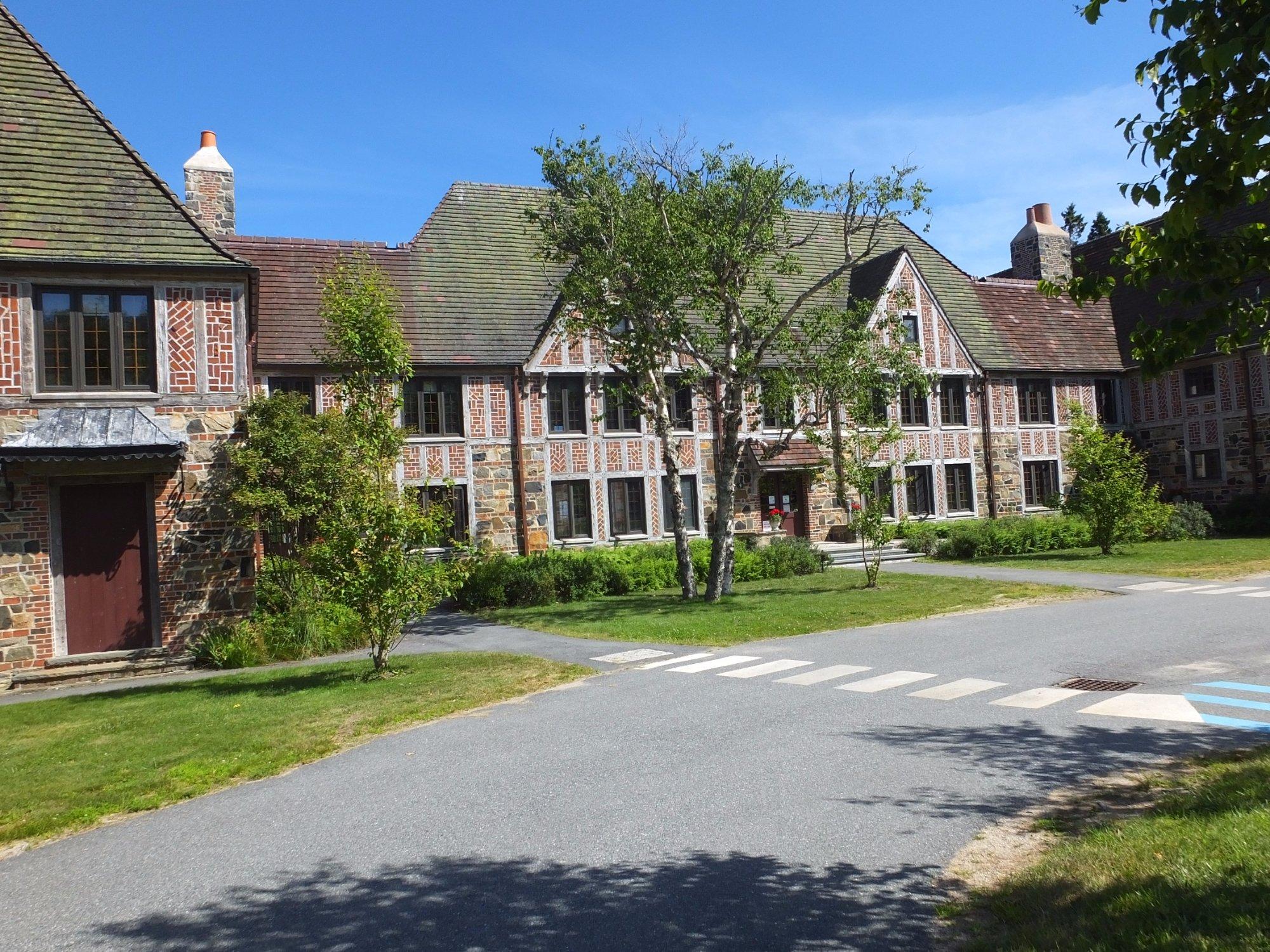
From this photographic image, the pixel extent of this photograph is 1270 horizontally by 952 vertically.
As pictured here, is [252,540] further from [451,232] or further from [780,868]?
[451,232]

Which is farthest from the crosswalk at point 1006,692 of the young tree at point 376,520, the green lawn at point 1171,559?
the green lawn at point 1171,559

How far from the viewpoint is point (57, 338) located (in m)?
15.7

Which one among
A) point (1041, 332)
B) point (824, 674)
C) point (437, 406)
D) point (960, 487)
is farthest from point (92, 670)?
point (1041, 332)

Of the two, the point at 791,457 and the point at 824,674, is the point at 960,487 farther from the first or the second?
the point at 824,674

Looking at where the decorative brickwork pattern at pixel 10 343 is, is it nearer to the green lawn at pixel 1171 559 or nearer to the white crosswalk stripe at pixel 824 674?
the white crosswalk stripe at pixel 824 674

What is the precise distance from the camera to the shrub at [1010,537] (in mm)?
27906

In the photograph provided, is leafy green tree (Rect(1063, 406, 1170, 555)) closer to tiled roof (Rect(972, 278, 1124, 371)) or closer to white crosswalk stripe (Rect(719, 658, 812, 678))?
tiled roof (Rect(972, 278, 1124, 371))

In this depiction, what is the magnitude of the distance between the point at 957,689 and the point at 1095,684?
1470 mm

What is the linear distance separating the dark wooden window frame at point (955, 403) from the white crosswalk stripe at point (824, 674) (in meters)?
22.1

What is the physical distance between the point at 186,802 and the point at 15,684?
9390 millimetres

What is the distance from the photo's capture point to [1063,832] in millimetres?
6098

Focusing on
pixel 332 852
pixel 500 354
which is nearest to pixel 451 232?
pixel 500 354

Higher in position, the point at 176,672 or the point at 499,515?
the point at 499,515

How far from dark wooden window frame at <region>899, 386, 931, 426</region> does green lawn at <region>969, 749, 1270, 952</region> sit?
26.6 meters
